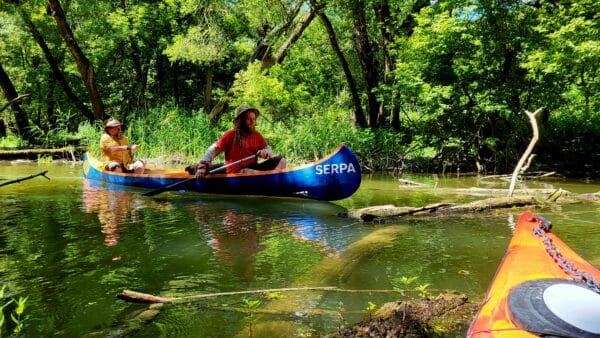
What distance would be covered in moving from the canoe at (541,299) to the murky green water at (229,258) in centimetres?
84

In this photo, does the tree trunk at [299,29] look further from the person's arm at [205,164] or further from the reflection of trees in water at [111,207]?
the reflection of trees in water at [111,207]

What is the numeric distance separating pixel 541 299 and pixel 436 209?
387 cm

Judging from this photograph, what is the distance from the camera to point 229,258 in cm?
441

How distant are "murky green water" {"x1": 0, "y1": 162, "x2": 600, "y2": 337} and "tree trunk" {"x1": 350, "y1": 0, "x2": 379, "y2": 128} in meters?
8.00

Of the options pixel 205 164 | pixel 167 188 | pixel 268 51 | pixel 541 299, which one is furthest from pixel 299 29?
pixel 541 299

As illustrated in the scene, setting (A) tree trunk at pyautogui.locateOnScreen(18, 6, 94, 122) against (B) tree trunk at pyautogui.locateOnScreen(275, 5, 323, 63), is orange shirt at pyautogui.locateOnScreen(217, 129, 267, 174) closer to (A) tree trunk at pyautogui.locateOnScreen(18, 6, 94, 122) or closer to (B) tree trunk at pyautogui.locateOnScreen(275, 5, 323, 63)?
(B) tree trunk at pyautogui.locateOnScreen(275, 5, 323, 63)

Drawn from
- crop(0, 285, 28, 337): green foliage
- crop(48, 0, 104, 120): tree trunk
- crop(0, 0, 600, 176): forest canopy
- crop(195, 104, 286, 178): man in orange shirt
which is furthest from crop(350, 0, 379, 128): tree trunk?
crop(0, 285, 28, 337): green foliage

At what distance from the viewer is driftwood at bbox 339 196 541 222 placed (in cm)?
565

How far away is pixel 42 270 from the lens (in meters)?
4.03

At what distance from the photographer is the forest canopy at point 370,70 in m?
11.3

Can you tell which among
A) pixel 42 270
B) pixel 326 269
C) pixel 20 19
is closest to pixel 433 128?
pixel 326 269

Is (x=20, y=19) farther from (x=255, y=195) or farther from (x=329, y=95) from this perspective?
(x=255, y=195)

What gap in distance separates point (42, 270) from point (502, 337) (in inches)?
143

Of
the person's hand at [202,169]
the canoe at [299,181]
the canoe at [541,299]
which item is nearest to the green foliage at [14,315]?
the canoe at [541,299]
